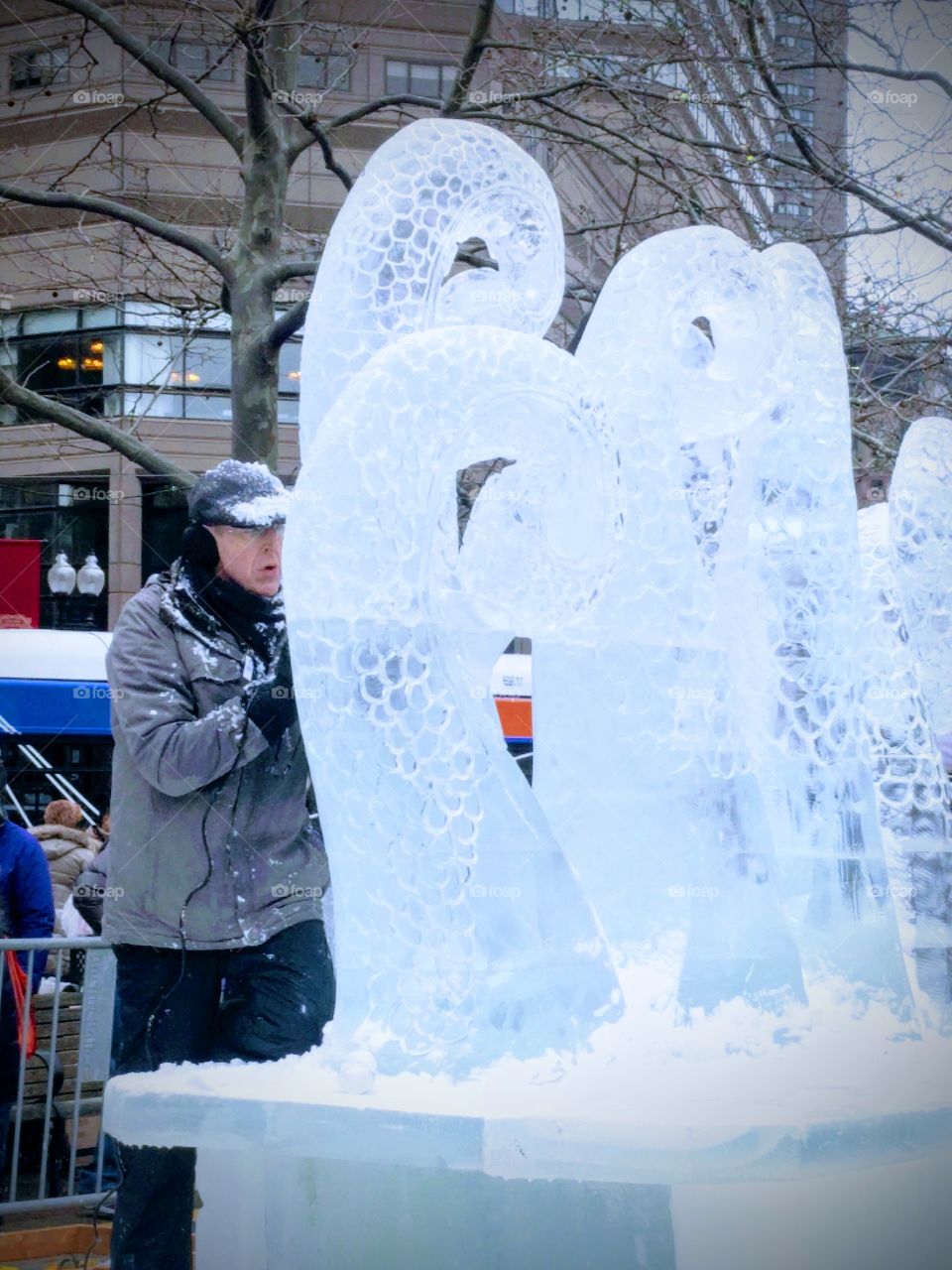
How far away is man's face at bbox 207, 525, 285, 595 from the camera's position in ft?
9.98

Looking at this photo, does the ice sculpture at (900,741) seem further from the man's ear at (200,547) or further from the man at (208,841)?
the man's ear at (200,547)

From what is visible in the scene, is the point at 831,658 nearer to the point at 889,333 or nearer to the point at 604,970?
the point at 604,970

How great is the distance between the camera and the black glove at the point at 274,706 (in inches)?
114

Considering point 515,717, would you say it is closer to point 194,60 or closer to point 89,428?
point 194,60

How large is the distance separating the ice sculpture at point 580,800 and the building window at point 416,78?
4.81 meters

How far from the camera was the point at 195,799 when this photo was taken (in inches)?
115

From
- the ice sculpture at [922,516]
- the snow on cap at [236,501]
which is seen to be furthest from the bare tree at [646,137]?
the snow on cap at [236,501]

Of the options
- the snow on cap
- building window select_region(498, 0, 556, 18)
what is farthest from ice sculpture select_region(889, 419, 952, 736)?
building window select_region(498, 0, 556, 18)

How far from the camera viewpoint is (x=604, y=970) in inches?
109

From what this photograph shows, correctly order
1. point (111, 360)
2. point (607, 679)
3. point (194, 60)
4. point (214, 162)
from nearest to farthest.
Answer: point (607, 679) → point (194, 60) → point (214, 162) → point (111, 360)

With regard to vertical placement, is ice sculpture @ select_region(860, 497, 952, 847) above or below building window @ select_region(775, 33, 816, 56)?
below

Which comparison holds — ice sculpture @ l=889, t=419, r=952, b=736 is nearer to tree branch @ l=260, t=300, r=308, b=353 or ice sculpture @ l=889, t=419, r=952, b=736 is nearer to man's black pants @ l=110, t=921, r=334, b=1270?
man's black pants @ l=110, t=921, r=334, b=1270

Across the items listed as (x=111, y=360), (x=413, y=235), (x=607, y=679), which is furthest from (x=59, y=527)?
(x=607, y=679)

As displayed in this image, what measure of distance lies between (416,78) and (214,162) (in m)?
1.41
